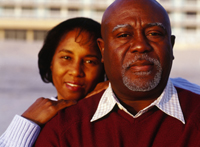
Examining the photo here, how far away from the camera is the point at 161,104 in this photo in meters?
2.00

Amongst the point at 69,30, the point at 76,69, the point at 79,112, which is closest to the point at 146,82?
the point at 79,112

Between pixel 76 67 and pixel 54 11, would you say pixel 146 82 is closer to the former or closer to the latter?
pixel 76 67

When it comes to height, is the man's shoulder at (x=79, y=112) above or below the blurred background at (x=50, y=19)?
below

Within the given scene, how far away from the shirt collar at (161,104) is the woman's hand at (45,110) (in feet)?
1.00

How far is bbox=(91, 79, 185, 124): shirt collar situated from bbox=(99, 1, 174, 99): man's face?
86 mm

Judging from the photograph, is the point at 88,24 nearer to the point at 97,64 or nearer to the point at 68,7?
the point at 97,64

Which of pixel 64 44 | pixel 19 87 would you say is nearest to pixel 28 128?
pixel 64 44

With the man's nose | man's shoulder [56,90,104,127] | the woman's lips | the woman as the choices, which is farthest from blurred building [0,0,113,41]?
the man's nose

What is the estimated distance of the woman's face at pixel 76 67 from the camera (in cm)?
281

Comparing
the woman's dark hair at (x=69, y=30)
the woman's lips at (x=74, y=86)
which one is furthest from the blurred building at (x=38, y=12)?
the woman's lips at (x=74, y=86)

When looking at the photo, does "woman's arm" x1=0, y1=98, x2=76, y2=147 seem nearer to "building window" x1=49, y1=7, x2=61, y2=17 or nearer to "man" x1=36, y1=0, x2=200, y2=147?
"man" x1=36, y1=0, x2=200, y2=147

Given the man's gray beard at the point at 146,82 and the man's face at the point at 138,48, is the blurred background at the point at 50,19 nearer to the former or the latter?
the man's face at the point at 138,48

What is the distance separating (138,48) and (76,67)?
102 centimetres

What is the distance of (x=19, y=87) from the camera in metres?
10.5
